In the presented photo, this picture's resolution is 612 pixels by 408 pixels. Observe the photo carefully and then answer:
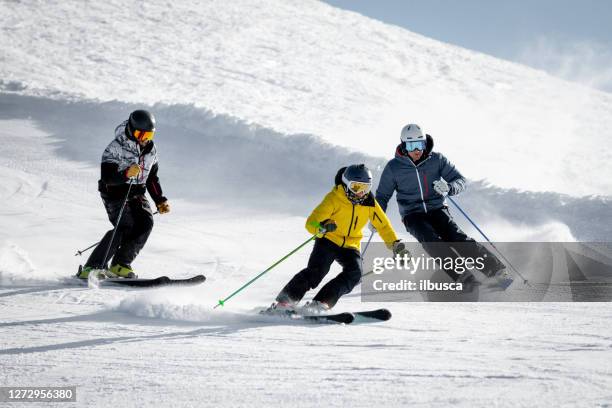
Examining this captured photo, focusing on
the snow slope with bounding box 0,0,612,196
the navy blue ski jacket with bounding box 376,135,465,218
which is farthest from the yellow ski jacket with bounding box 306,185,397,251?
the snow slope with bounding box 0,0,612,196

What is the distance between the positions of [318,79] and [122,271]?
19766 mm

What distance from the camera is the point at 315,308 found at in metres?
5.05

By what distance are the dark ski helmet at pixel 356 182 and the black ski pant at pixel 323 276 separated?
44 cm

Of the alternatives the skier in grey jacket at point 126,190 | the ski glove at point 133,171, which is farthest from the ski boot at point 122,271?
the ski glove at point 133,171

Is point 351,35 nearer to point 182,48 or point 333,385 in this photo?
point 182,48

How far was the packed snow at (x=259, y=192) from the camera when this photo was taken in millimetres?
3496

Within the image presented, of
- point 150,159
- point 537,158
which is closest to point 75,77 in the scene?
point 537,158

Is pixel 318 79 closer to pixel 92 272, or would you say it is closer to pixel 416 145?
pixel 416 145

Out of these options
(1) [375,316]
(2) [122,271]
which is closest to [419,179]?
(1) [375,316]

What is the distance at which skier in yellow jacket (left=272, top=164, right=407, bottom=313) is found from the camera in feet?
16.9

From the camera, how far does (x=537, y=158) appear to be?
18203mm

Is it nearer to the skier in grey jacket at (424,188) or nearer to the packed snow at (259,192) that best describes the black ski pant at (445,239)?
the skier in grey jacket at (424,188)

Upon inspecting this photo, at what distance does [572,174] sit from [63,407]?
1562cm

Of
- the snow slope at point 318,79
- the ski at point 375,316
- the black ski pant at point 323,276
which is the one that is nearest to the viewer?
the ski at point 375,316
